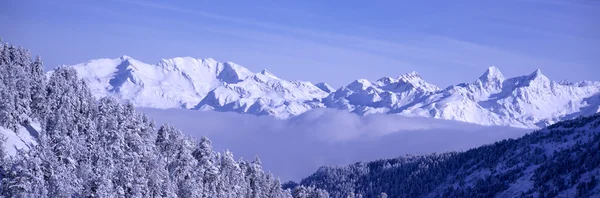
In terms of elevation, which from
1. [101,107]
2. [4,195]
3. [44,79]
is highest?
[44,79]

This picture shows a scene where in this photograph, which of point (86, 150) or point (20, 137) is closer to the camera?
point (86, 150)

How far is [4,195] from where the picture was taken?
6212cm

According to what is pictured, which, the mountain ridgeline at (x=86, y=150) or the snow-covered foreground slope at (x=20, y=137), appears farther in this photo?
the snow-covered foreground slope at (x=20, y=137)

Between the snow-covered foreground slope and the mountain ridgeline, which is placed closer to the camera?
the mountain ridgeline

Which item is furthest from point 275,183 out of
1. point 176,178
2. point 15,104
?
point 15,104

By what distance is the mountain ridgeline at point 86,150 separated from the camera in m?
64.4

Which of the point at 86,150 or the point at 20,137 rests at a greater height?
the point at 20,137

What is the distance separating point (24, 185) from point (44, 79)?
43.5 metres

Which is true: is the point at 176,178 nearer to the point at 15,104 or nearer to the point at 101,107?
the point at 101,107

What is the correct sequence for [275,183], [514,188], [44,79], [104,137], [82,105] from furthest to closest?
[514,188] < [275,183] < [44,79] < [82,105] < [104,137]

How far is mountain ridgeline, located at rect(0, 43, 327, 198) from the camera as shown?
2534 inches

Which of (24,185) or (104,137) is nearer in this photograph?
(24,185)

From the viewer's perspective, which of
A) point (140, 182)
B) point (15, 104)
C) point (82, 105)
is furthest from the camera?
point (82, 105)

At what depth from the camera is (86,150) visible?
75.6 metres
